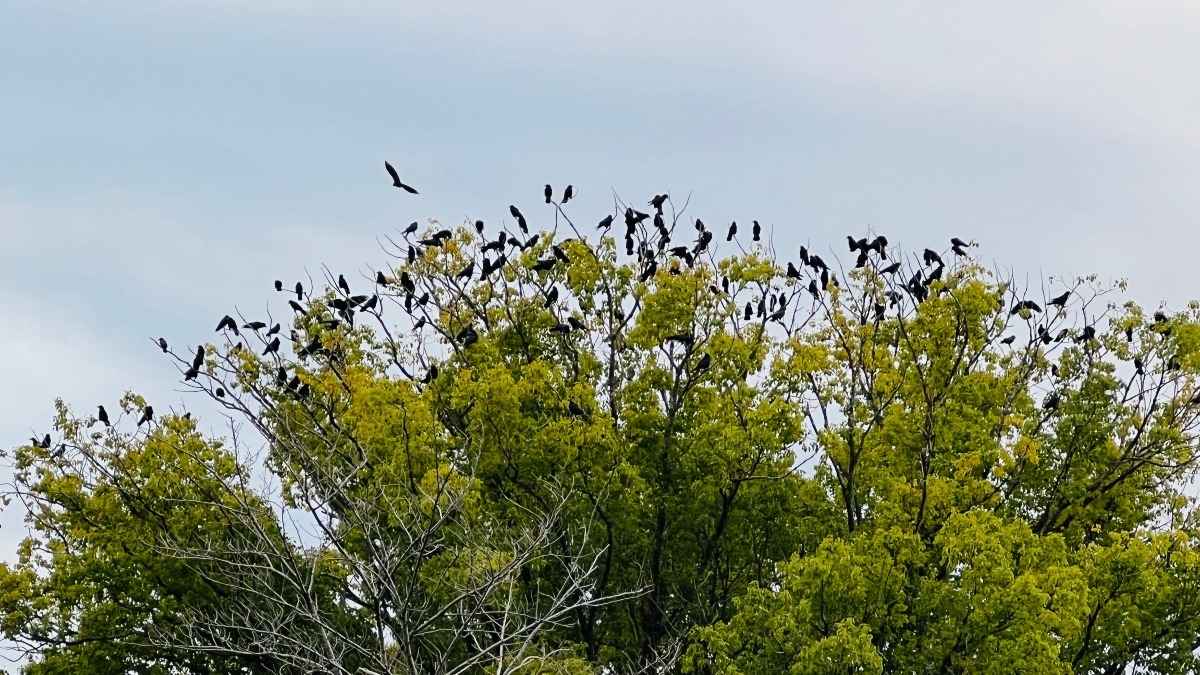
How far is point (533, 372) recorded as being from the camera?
61.2 feet

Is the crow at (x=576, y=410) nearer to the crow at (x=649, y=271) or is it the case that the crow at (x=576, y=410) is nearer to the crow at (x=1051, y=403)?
the crow at (x=649, y=271)

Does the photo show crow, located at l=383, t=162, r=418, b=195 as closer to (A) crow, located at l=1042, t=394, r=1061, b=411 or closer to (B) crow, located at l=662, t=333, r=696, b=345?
(B) crow, located at l=662, t=333, r=696, b=345

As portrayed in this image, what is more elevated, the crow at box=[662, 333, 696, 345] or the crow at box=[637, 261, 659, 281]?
the crow at box=[637, 261, 659, 281]

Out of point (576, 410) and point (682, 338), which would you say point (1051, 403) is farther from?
point (576, 410)

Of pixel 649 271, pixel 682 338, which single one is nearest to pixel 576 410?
pixel 682 338

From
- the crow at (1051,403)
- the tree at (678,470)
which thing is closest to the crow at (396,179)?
the tree at (678,470)

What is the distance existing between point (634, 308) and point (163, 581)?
7.37 m

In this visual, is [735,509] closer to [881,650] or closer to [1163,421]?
[881,650]

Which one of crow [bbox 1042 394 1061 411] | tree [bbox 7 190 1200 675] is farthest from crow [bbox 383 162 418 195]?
crow [bbox 1042 394 1061 411]

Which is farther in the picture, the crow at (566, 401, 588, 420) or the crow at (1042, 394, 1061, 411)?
the crow at (1042, 394, 1061, 411)

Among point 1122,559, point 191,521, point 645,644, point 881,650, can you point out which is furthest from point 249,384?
point 1122,559

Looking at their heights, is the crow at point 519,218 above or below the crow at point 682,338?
above

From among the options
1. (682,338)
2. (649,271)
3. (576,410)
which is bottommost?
(576,410)

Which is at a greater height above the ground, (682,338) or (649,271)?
(649,271)
